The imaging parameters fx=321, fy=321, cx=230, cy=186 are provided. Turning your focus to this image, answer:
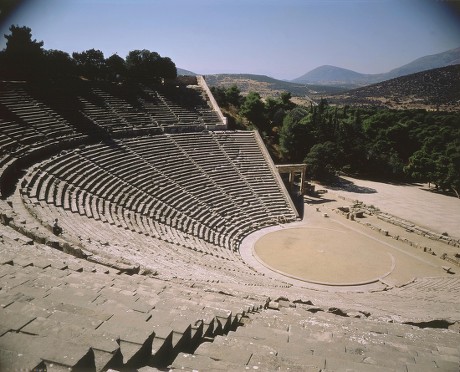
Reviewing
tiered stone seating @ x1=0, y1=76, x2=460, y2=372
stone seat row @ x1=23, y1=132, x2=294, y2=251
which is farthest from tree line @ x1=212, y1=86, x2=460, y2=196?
stone seat row @ x1=23, y1=132, x2=294, y2=251

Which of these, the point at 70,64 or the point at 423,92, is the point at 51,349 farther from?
the point at 423,92

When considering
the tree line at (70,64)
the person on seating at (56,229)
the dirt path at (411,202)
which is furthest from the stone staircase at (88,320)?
the tree line at (70,64)

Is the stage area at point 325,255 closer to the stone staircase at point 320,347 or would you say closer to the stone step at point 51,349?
the stone staircase at point 320,347

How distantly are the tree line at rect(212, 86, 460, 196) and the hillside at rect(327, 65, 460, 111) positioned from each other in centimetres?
3259

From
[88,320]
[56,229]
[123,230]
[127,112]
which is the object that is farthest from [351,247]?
[127,112]

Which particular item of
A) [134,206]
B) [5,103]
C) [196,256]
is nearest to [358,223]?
[196,256]

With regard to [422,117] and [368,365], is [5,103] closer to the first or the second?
[368,365]

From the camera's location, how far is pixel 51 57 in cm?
3281

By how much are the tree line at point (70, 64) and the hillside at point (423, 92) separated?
6415 centimetres

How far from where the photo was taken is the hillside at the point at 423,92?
8444 centimetres

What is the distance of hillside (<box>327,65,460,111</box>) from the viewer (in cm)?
8444

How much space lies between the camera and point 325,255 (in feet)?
66.2

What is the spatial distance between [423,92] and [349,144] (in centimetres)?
7577

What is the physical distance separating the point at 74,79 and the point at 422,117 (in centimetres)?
5707
